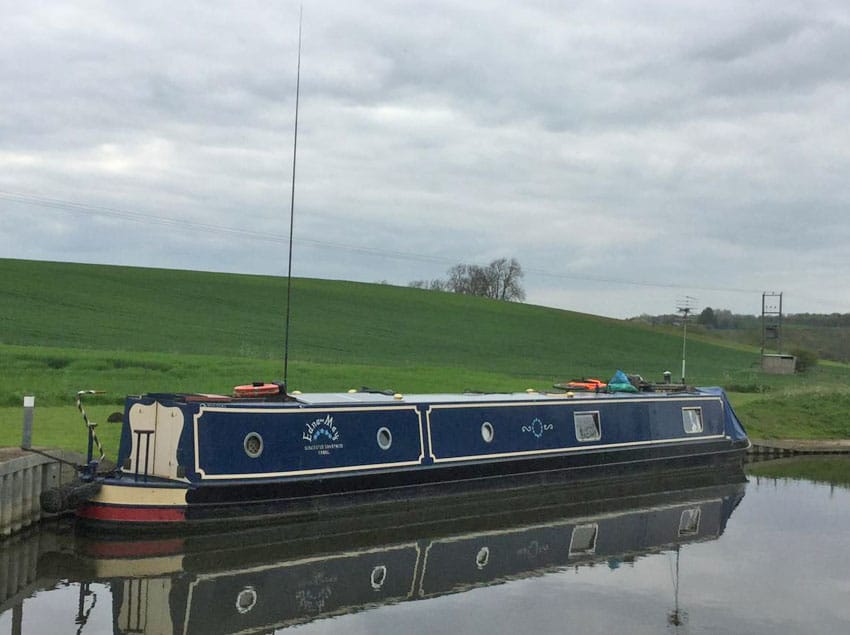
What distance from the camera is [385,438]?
16047 millimetres

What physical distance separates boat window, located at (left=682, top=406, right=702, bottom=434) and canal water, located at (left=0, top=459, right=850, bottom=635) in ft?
16.3

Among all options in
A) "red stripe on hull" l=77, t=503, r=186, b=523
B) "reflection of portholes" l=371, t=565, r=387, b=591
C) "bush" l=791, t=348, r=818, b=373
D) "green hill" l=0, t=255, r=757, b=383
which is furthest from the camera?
"bush" l=791, t=348, r=818, b=373

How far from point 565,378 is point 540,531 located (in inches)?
1045

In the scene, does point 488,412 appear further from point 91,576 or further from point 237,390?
point 91,576

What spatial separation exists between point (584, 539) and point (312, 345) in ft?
98.8

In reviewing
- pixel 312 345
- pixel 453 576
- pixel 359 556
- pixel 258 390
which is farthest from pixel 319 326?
pixel 453 576

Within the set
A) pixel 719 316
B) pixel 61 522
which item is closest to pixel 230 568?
pixel 61 522

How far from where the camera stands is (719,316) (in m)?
102

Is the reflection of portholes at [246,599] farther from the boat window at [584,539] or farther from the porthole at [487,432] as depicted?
the porthole at [487,432]

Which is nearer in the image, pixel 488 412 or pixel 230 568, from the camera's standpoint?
pixel 230 568

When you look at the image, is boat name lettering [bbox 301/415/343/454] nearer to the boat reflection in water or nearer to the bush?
the boat reflection in water

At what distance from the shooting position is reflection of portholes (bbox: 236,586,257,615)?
11.0 meters

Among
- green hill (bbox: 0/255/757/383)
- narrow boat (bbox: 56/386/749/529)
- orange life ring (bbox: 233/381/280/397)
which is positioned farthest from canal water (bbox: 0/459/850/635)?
green hill (bbox: 0/255/757/383)

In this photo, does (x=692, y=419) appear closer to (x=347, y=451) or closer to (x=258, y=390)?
(x=347, y=451)
